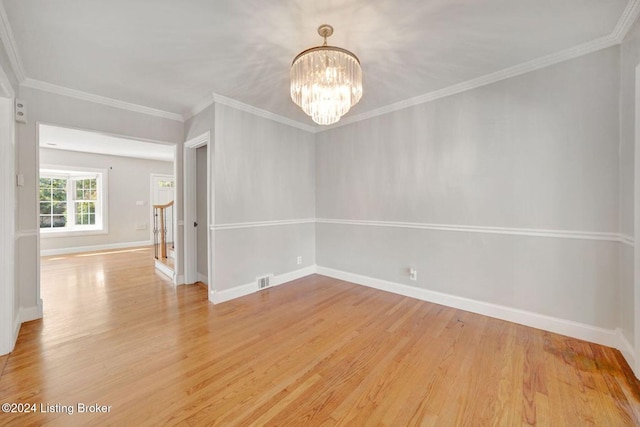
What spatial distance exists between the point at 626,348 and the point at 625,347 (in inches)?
0.8

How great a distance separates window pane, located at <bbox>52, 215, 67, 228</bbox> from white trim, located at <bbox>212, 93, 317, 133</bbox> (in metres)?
6.05

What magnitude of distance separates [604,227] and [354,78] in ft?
7.72

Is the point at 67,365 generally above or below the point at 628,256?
below

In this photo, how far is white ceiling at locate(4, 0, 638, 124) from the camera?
1671mm

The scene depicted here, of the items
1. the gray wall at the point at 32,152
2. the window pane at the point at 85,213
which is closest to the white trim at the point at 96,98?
the gray wall at the point at 32,152

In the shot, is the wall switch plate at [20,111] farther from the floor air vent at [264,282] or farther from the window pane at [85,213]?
the window pane at [85,213]

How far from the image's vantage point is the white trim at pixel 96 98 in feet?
8.52

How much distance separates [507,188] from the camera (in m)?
2.49

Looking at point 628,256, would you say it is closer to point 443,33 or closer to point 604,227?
point 604,227

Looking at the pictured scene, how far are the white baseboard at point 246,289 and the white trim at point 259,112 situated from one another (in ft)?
7.41

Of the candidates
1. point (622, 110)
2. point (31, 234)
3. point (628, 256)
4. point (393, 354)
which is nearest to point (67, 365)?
point (31, 234)

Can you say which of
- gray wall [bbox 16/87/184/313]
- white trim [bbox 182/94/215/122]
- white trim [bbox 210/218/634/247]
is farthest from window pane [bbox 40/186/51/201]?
white trim [bbox 210/218/634/247]

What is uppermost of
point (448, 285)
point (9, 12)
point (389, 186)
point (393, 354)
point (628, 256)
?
point (9, 12)

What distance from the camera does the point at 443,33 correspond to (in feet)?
6.32
